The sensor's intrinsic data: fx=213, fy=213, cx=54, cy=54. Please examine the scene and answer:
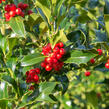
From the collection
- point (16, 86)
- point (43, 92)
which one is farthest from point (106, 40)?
point (16, 86)

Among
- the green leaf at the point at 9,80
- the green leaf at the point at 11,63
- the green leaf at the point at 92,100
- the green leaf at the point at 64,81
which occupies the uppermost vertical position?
the green leaf at the point at 11,63

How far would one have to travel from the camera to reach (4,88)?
119cm

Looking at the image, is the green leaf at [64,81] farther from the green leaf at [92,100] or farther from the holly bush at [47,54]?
the green leaf at [92,100]

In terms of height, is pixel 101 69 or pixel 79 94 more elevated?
pixel 101 69

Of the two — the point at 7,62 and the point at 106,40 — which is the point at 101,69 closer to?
the point at 106,40

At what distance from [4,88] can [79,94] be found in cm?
243

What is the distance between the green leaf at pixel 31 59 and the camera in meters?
1.11

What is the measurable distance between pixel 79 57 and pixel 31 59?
25cm

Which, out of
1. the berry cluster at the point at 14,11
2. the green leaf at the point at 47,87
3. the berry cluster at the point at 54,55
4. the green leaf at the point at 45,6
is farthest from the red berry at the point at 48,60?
the berry cluster at the point at 14,11

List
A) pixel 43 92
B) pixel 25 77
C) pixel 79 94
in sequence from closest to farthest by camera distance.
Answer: pixel 43 92
pixel 25 77
pixel 79 94

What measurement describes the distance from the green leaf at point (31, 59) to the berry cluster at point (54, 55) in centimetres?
3

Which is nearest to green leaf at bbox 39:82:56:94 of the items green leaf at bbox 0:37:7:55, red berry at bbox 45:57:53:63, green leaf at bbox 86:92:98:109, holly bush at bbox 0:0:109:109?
holly bush at bbox 0:0:109:109

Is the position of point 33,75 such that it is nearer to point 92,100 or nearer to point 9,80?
point 9,80

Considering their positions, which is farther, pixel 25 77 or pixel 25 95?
pixel 25 77
